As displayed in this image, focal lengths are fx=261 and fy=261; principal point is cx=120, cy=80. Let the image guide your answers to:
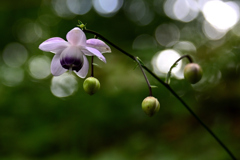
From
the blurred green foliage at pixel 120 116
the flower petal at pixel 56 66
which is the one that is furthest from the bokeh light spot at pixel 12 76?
the flower petal at pixel 56 66

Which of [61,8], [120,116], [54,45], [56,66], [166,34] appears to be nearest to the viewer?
[54,45]

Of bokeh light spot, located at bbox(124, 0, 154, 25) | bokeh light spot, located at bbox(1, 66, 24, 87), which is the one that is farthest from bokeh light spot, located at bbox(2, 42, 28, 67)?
bokeh light spot, located at bbox(124, 0, 154, 25)

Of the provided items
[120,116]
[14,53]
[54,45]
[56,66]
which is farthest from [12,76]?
[54,45]

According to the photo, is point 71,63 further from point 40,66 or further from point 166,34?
point 166,34

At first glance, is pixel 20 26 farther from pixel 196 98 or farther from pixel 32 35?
pixel 196 98

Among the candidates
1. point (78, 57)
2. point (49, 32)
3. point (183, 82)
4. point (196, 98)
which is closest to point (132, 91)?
point (183, 82)

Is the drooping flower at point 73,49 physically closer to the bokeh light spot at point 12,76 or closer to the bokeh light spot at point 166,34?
the bokeh light spot at point 12,76

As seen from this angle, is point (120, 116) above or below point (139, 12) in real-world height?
below

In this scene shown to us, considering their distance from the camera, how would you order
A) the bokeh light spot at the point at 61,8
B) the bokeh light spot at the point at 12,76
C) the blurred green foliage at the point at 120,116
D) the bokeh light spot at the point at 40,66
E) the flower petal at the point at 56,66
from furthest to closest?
the bokeh light spot at the point at 61,8 → the bokeh light spot at the point at 40,66 → the bokeh light spot at the point at 12,76 → the blurred green foliage at the point at 120,116 → the flower petal at the point at 56,66
